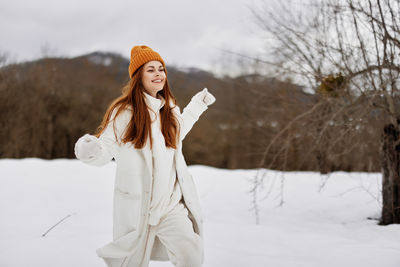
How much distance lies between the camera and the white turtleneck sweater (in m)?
2.18

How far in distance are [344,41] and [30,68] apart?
14.2m

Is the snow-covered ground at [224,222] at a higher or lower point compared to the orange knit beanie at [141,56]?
lower

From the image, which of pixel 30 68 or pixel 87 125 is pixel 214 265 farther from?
pixel 87 125

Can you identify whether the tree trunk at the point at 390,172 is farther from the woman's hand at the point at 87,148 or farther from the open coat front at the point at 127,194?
the woman's hand at the point at 87,148

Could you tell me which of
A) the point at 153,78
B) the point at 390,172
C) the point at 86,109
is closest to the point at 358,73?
the point at 390,172

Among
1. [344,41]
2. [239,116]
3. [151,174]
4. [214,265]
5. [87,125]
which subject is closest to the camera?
[151,174]

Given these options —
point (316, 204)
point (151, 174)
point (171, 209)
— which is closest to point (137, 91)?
point (151, 174)

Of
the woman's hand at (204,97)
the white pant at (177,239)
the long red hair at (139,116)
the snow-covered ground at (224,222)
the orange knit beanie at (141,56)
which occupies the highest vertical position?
the orange knit beanie at (141,56)

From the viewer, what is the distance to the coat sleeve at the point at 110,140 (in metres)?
2.06

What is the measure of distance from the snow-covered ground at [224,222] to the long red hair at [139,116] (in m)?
1.24

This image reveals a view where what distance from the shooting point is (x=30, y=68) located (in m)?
15.1

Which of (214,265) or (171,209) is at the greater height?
(171,209)

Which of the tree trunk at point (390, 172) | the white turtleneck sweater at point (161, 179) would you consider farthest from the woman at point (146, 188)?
the tree trunk at point (390, 172)

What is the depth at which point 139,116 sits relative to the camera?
2227 mm
